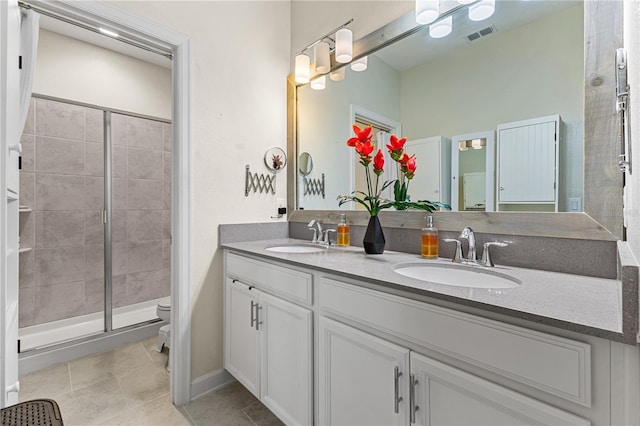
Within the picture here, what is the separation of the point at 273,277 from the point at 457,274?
794mm

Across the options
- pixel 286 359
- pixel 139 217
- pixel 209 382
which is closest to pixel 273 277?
pixel 286 359

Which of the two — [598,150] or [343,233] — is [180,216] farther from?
[598,150]

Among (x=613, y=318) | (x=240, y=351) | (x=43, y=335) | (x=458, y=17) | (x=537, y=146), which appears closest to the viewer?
(x=613, y=318)

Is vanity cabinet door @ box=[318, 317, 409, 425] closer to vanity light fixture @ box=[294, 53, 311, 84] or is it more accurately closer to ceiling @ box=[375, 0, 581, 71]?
ceiling @ box=[375, 0, 581, 71]

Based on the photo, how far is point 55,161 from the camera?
2.44m

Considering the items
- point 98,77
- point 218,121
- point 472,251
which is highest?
point 98,77

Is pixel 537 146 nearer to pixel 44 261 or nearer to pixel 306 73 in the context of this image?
pixel 306 73

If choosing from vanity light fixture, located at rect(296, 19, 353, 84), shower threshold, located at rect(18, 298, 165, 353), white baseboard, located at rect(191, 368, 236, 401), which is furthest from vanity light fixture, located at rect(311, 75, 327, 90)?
shower threshold, located at rect(18, 298, 165, 353)

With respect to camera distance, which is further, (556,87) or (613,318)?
(556,87)

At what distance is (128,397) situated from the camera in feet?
5.51

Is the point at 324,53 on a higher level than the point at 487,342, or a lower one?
higher

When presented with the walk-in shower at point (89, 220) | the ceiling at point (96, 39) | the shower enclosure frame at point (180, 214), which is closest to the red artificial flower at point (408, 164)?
the shower enclosure frame at point (180, 214)

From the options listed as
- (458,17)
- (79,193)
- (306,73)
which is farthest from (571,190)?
(79,193)

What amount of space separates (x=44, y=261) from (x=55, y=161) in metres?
0.82
